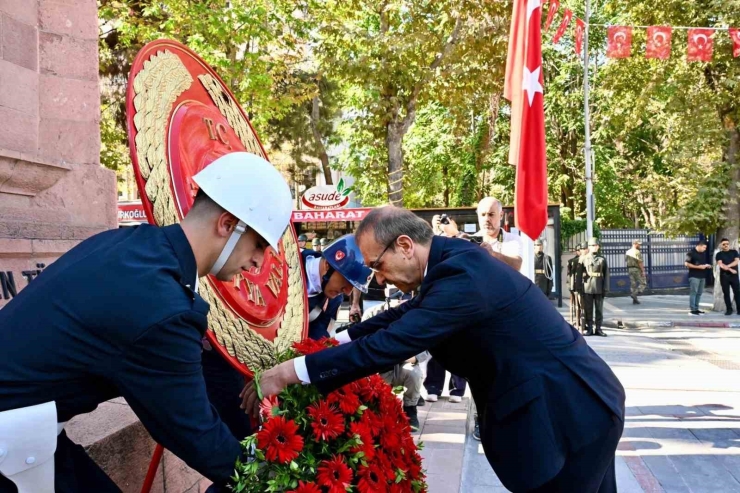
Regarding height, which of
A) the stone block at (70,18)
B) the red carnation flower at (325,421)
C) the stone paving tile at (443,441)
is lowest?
the stone paving tile at (443,441)

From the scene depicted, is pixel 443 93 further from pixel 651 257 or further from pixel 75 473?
pixel 75 473

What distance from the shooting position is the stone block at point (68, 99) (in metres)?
3.52

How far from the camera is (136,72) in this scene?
198cm

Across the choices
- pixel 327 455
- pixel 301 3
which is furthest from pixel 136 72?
pixel 301 3

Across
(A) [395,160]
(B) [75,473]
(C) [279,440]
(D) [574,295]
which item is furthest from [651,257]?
(B) [75,473]

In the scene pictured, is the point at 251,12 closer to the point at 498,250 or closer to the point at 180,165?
the point at 498,250

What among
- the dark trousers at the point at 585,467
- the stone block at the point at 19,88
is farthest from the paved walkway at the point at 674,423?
the stone block at the point at 19,88

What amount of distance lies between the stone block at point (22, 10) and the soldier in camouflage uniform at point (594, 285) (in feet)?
36.4

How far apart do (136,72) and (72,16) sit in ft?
6.91

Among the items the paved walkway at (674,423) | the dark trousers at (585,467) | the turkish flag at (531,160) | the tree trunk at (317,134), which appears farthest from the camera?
the tree trunk at (317,134)

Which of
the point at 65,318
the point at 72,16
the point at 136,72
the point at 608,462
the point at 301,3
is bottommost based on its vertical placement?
the point at 608,462

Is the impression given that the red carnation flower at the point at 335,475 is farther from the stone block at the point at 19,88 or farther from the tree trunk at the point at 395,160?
the tree trunk at the point at 395,160

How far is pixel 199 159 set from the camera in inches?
94.0

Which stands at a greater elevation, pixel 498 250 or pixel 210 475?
→ pixel 498 250
